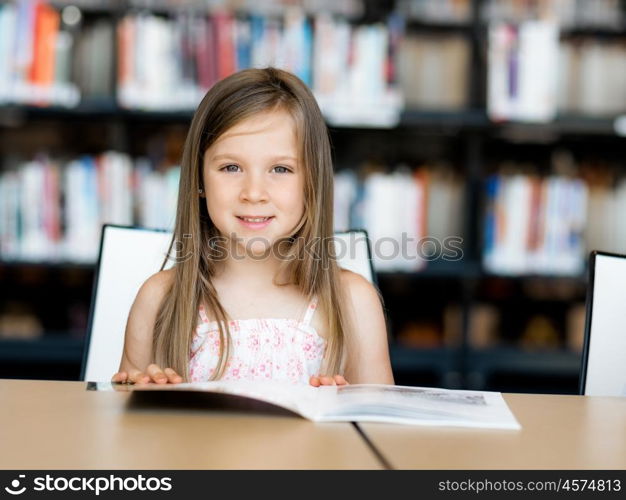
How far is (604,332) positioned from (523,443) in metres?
0.62

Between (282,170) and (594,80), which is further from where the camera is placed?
(594,80)

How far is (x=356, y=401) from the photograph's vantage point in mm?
805

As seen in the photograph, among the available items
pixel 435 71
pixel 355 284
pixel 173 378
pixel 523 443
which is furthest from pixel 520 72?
pixel 523 443

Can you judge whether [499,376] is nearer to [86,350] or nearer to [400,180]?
[400,180]

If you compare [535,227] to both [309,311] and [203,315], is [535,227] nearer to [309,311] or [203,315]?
[309,311]

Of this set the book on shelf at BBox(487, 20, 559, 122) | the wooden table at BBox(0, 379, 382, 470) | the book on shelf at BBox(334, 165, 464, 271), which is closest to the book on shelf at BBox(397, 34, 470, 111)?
the book on shelf at BBox(487, 20, 559, 122)

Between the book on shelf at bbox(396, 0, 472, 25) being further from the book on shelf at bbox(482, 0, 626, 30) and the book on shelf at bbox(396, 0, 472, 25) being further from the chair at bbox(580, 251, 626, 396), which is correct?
the chair at bbox(580, 251, 626, 396)

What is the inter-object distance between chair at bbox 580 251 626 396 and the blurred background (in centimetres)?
125

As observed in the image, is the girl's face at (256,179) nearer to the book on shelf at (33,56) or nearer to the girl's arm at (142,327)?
the girl's arm at (142,327)

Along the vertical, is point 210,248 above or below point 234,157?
below

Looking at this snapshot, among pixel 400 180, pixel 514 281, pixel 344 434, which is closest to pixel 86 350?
pixel 344 434

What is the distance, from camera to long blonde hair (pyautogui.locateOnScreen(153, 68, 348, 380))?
1.34 meters

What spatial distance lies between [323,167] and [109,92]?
4.42 feet

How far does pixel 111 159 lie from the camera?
8.16 ft
